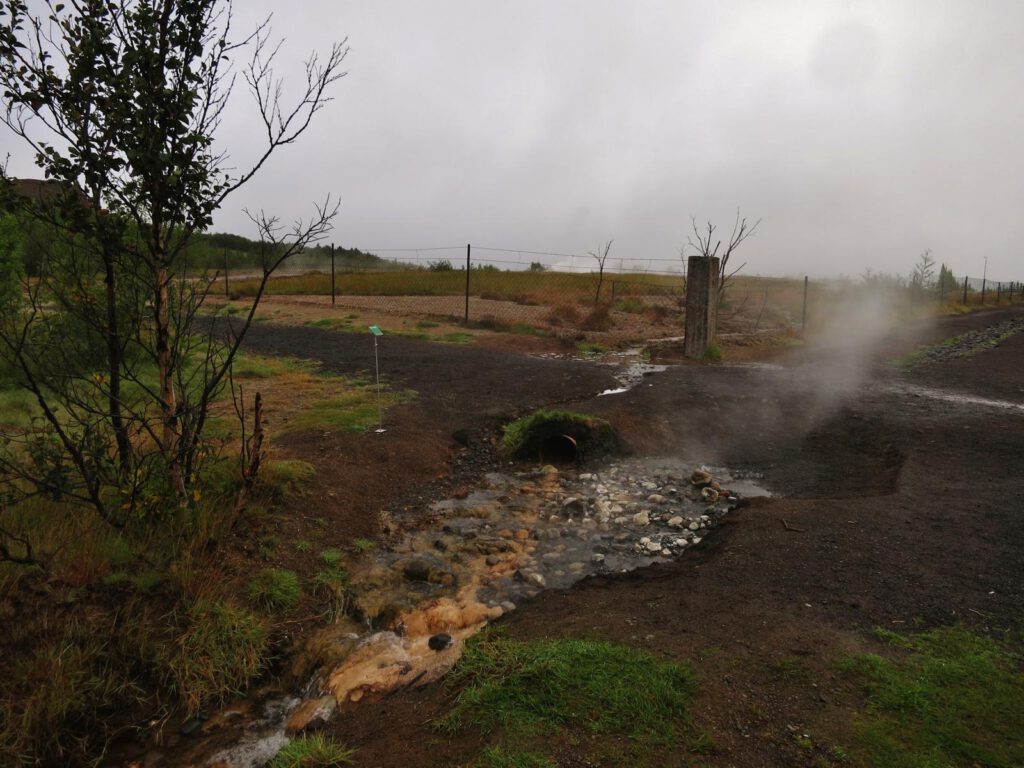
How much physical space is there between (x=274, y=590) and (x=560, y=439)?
12.3ft

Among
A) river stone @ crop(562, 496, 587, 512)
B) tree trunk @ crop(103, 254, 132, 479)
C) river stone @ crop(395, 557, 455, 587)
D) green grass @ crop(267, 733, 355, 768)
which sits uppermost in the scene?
tree trunk @ crop(103, 254, 132, 479)

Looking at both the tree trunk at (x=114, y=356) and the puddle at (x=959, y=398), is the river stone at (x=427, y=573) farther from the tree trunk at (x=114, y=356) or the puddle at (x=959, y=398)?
the puddle at (x=959, y=398)

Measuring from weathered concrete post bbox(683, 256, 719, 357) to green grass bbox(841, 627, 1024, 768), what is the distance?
9.98 meters

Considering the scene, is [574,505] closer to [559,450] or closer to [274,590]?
[559,450]

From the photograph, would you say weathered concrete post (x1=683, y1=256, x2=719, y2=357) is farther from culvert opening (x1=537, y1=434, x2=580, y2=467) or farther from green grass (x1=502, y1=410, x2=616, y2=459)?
Result: culvert opening (x1=537, y1=434, x2=580, y2=467)

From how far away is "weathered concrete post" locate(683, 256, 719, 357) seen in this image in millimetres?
12727

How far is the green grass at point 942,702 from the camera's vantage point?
7.62 feet

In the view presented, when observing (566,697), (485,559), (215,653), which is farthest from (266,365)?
(566,697)

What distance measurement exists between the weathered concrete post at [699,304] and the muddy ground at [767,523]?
8.13 feet

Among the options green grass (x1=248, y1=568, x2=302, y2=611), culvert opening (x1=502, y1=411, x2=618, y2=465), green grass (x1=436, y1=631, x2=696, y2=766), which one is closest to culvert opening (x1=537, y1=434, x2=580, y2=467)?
culvert opening (x1=502, y1=411, x2=618, y2=465)

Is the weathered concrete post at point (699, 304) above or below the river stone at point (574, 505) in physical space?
above

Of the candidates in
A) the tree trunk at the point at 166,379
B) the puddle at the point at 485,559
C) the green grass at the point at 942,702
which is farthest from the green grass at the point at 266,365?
the green grass at the point at 942,702

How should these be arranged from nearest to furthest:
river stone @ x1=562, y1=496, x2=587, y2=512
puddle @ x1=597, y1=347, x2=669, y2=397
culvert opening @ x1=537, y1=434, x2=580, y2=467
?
river stone @ x1=562, y1=496, x2=587, y2=512, culvert opening @ x1=537, y1=434, x2=580, y2=467, puddle @ x1=597, y1=347, x2=669, y2=397

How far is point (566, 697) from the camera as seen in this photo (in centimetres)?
270
